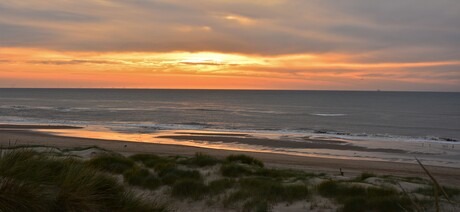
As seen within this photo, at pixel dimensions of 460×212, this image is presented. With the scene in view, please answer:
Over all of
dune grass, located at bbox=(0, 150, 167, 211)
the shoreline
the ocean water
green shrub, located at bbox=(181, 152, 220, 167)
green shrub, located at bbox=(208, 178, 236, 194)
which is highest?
dune grass, located at bbox=(0, 150, 167, 211)

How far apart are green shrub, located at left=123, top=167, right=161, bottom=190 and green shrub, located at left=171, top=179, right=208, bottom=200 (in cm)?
72

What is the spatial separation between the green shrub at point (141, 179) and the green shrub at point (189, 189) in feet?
2.37

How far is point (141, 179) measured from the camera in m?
11.4

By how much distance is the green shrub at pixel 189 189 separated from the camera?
10.4 meters

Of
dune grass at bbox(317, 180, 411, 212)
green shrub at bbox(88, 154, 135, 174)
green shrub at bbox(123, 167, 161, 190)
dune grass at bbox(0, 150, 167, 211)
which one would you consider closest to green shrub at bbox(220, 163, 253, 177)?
green shrub at bbox(123, 167, 161, 190)

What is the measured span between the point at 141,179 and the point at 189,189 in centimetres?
169

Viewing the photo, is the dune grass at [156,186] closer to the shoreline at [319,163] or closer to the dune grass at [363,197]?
the dune grass at [363,197]

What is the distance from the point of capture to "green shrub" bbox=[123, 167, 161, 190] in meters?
11.2

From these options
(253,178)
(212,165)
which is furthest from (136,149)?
(253,178)

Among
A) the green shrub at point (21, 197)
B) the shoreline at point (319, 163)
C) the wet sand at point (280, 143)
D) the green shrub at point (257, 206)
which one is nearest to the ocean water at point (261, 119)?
the wet sand at point (280, 143)

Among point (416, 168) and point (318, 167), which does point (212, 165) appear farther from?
point (416, 168)

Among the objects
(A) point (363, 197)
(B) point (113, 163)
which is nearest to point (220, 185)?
(A) point (363, 197)

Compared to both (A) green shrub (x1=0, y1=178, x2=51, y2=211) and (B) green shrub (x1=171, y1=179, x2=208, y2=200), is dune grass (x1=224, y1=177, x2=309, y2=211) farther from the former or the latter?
(A) green shrub (x1=0, y1=178, x2=51, y2=211)

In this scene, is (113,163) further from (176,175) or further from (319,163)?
(319,163)
